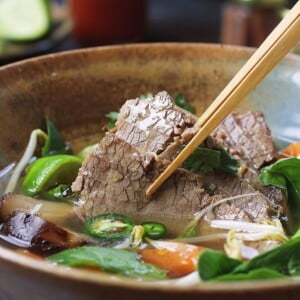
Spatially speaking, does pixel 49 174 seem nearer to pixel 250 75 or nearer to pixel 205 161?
pixel 205 161

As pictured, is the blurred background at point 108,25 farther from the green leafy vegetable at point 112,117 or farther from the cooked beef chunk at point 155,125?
the cooked beef chunk at point 155,125

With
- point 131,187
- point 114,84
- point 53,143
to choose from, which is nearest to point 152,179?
point 131,187

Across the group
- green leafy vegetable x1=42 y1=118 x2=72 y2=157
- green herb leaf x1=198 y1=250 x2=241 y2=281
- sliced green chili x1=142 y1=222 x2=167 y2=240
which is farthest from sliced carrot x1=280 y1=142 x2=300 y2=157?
green herb leaf x1=198 y1=250 x2=241 y2=281

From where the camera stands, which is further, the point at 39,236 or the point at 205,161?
the point at 205,161

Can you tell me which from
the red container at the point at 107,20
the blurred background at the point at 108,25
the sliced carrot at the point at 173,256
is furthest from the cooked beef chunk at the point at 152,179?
the red container at the point at 107,20

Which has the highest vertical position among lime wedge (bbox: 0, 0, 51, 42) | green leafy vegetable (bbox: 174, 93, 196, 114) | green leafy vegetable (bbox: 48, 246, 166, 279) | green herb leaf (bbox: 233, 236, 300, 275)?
lime wedge (bbox: 0, 0, 51, 42)

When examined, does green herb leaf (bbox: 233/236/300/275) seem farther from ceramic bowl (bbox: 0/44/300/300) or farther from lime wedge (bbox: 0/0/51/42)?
lime wedge (bbox: 0/0/51/42)

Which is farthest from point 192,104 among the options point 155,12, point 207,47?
point 155,12
